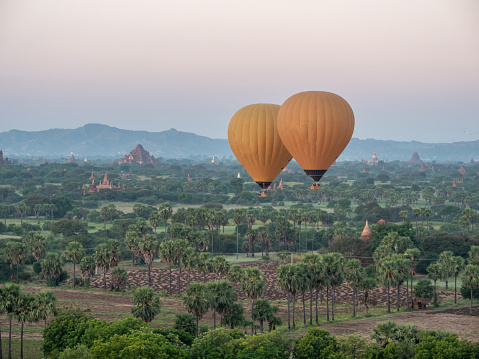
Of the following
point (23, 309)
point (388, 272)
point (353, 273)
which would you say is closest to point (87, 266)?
point (23, 309)

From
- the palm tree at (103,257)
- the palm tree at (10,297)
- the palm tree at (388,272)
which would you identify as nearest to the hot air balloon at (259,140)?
the palm tree at (10,297)

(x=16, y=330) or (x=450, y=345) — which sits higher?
(x=450, y=345)

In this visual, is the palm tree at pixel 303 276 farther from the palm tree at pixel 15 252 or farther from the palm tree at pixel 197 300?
the palm tree at pixel 15 252

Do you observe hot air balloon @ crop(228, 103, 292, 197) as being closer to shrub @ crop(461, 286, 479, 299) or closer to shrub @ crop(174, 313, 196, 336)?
shrub @ crop(174, 313, 196, 336)

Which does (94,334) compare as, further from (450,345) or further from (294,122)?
(450,345)

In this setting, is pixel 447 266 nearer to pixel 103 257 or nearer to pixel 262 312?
pixel 262 312

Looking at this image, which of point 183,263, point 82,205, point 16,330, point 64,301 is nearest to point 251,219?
point 183,263
